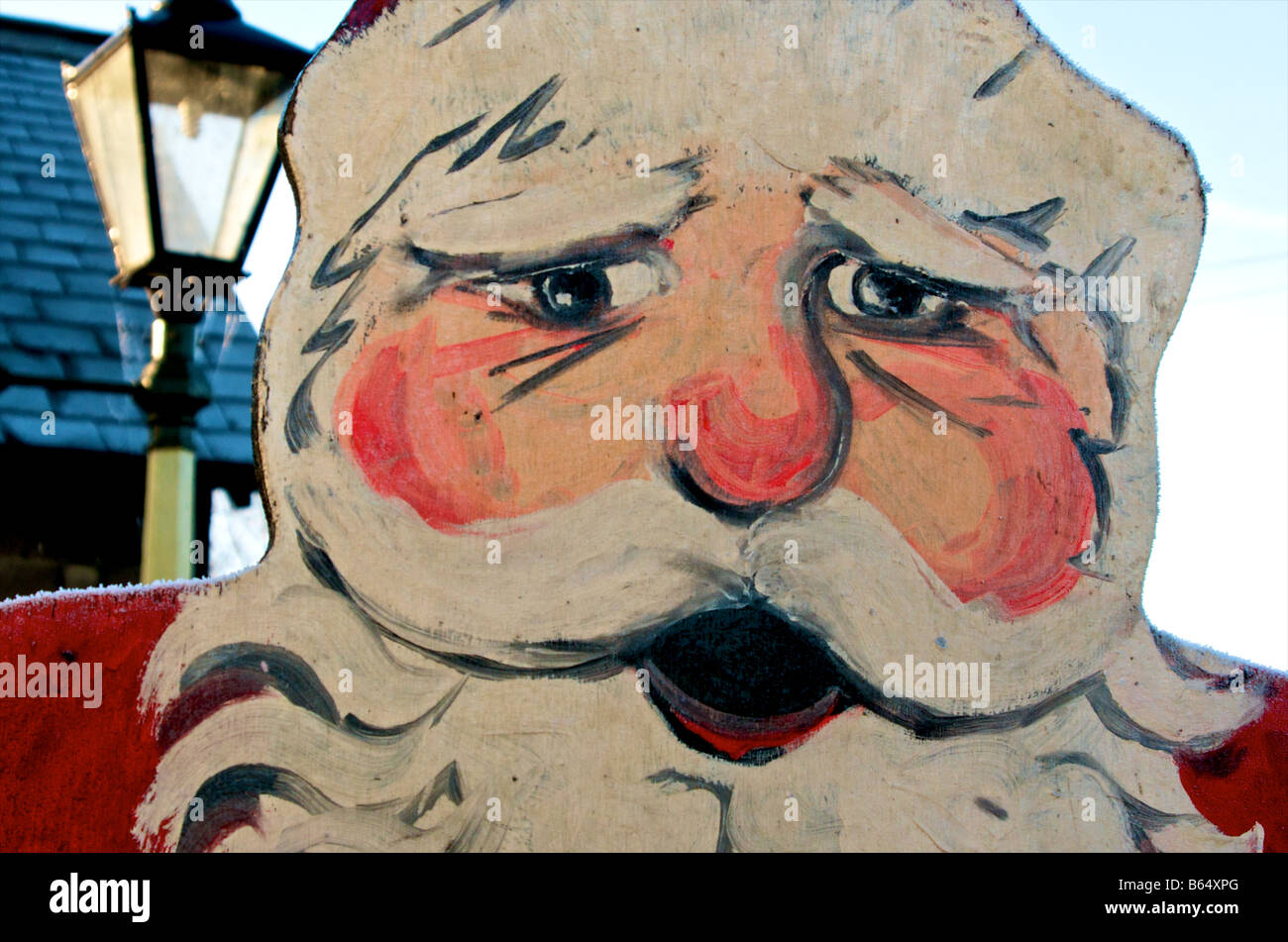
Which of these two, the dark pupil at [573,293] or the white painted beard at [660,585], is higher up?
the dark pupil at [573,293]

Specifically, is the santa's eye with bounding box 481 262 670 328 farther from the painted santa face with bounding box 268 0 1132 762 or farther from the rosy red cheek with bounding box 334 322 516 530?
the rosy red cheek with bounding box 334 322 516 530

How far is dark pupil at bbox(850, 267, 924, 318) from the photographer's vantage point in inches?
105

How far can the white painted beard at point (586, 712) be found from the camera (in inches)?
92.0

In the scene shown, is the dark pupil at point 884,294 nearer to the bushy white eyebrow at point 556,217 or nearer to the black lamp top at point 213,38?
the bushy white eyebrow at point 556,217

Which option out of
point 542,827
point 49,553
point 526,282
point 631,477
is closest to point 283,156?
point 526,282

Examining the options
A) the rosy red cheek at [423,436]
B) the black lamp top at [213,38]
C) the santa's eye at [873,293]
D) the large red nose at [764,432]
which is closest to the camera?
the rosy red cheek at [423,436]

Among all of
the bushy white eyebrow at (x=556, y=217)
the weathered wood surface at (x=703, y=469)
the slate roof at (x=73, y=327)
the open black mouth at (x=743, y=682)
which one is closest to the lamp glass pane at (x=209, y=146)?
the weathered wood surface at (x=703, y=469)

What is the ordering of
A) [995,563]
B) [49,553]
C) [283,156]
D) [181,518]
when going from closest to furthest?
[283,156] → [995,563] → [181,518] → [49,553]

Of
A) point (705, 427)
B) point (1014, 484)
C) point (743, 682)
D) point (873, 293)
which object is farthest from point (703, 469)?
point (1014, 484)

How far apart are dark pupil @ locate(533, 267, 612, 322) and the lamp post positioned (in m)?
0.75

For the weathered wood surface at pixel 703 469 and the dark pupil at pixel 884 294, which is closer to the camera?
the weathered wood surface at pixel 703 469

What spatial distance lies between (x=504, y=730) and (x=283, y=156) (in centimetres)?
111
